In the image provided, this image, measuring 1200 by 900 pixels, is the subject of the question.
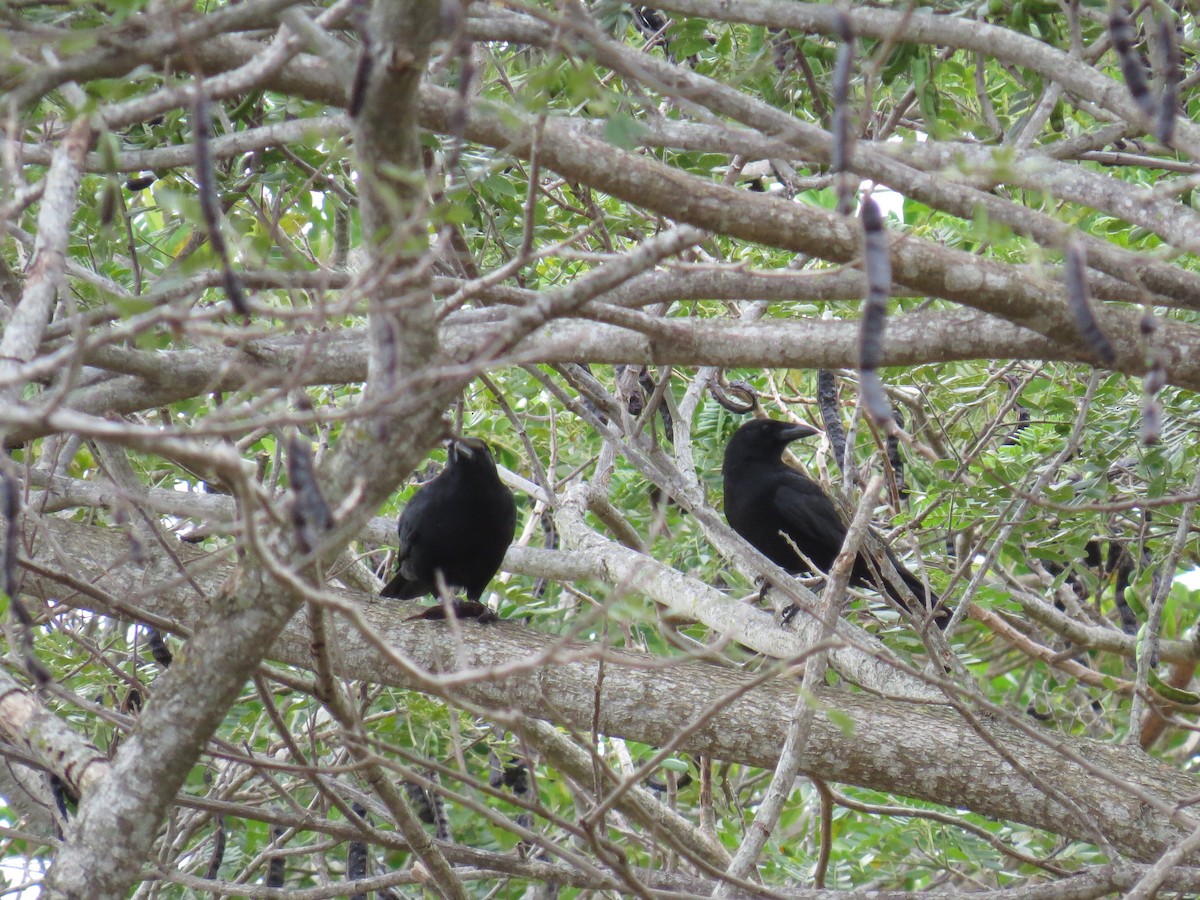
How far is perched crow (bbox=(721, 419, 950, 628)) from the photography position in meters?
6.79

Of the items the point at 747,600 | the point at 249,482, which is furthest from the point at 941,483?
the point at 249,482

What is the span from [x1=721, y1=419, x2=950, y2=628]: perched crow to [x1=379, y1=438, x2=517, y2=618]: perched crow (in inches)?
66.4

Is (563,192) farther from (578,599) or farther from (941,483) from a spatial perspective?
(941,483)

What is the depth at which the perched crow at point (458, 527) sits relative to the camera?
5406 mm

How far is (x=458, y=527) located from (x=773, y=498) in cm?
209

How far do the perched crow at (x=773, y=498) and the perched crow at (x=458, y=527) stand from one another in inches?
66.4

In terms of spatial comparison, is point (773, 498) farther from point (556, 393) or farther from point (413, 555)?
point (556, 393)

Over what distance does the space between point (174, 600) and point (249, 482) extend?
2682 mm

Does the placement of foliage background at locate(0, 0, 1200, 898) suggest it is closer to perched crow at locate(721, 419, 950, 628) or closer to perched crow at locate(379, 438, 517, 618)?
perched crow at locate(379, 438, 517, 618)

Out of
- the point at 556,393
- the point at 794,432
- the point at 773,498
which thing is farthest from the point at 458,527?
the point at 794,432

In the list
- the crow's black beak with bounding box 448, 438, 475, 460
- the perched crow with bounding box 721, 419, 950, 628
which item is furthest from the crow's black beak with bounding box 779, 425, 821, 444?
the crow's black beak with bounding box 448, 438, 475, 460

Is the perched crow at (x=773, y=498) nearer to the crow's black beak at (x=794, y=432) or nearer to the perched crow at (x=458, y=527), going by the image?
the crow's black beak at (x=794, y=432)

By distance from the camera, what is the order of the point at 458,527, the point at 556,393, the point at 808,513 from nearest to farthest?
the point at 556,393, the point at 458,527, the point at 808,513

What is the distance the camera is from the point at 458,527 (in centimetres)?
541
